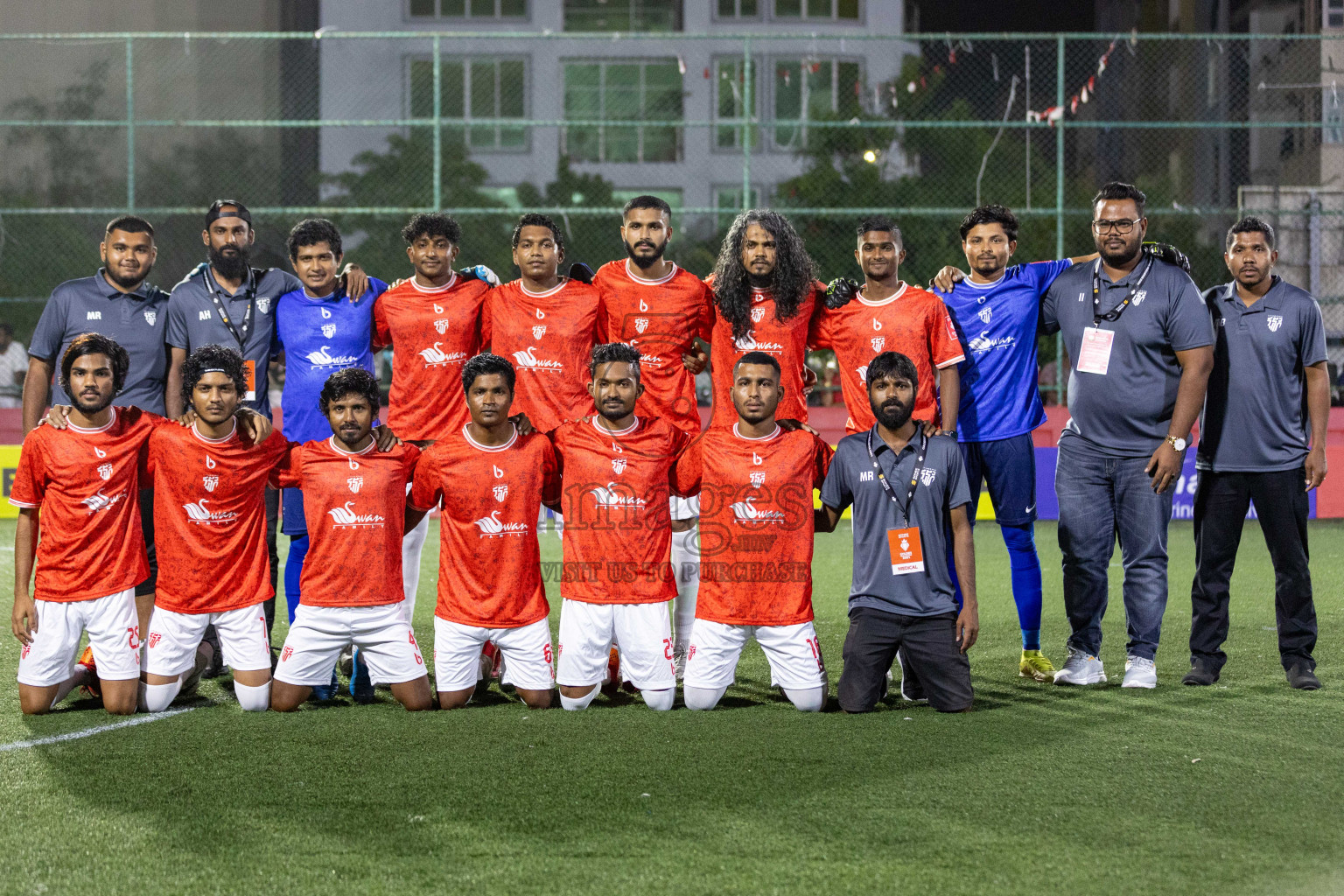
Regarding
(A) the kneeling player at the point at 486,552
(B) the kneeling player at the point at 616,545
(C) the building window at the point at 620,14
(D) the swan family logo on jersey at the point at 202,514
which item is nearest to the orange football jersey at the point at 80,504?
(D) the swan family logo on jersey at the point at 202,514

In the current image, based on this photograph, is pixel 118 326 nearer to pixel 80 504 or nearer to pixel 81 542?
pixel 80 504

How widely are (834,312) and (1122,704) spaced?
6.67 feet

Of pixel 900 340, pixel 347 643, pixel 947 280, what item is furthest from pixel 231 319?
pixel 947 280

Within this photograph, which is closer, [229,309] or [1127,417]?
[1127,417]

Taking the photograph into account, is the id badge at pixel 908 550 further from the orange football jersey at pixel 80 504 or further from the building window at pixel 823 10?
the building window at pixel 823 10

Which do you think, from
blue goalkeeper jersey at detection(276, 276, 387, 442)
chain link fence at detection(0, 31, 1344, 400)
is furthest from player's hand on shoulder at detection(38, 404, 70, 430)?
chain link fence at detection(0, 31, 1344, 400)

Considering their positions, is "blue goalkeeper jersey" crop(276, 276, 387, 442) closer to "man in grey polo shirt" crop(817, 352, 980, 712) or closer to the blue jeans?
"man in grey polo shirt" crop(817, 352, 980, 712)

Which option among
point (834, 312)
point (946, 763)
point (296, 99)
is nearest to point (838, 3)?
point (296, 99)

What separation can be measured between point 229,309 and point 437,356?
1.04 m

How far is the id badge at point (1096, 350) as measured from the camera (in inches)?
224

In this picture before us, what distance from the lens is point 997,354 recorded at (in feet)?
19.4

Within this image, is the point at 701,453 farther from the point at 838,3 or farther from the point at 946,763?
the point at 838,3

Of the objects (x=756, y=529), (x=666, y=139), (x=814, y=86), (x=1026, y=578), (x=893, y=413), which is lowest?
(x=1026, y=578)

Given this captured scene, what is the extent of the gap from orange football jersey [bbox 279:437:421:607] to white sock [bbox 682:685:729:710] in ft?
4.04
